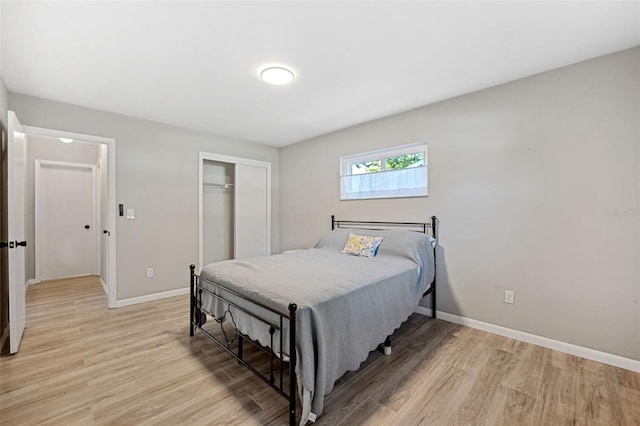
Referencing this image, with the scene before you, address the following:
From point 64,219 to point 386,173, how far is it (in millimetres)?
5631

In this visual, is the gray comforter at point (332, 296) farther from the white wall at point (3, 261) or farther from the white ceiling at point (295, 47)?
the white wall at point (3, 261)

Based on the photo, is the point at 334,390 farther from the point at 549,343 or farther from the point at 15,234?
the point at 15,234

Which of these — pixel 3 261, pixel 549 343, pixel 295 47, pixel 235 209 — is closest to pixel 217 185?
pixel 235 209

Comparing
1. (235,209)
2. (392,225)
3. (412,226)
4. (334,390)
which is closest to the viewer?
(334,390)

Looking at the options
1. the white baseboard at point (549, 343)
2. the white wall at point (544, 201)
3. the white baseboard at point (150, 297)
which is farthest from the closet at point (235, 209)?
the white baseboard at point (549, 343)

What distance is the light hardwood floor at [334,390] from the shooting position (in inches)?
62.9

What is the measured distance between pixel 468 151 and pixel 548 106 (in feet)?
2.36

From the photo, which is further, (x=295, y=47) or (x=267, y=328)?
(x=295, y=47)

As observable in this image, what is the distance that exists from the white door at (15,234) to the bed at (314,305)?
136 centimetres

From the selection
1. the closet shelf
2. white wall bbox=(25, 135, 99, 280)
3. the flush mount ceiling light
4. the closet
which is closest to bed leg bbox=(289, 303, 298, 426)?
the flush mount ceiling light

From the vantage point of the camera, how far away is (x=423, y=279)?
2.71m

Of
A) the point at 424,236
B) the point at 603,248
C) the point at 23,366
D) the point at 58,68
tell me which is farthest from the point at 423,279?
the point at 58,68

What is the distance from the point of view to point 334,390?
1838mm

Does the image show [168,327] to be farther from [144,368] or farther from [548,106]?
[548,106]
